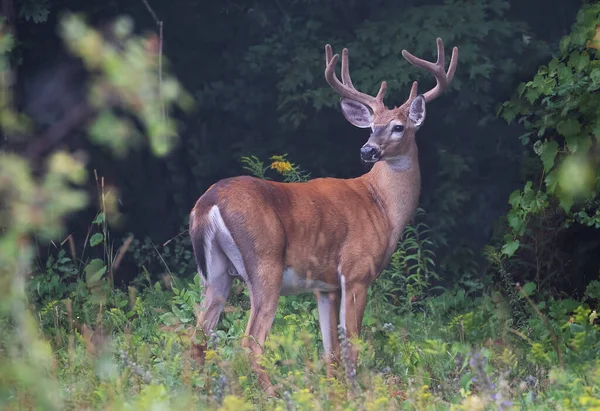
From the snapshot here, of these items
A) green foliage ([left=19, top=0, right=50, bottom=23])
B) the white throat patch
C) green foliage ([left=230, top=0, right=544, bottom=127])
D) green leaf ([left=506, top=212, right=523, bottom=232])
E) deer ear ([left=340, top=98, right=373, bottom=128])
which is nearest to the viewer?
green leaf ([left=506, top=212, right=523, bottom=232])

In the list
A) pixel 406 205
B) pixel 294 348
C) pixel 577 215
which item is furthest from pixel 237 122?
pixel 294 348

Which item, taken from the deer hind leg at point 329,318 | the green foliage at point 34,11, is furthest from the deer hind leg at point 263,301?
the green foliage at point 34,11

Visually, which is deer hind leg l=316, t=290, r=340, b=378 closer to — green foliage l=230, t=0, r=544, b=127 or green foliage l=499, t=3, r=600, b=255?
green foliage l=499, t=3, r=600, b=255

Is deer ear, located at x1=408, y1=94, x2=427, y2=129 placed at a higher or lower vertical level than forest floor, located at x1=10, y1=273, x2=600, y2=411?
higher

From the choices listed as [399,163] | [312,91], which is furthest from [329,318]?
[312,91]

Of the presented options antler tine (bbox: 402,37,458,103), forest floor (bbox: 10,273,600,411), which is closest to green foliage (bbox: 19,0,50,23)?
forest floor (bbox: 10,273,600,411)

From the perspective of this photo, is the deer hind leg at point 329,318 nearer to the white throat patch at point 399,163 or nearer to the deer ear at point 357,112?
the white throat patch at point 399,163

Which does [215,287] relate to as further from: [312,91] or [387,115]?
[312,91]

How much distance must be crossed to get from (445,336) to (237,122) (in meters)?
3.21

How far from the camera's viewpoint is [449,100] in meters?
8.41

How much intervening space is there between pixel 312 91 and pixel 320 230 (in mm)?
2496

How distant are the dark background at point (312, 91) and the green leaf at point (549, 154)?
2417mm

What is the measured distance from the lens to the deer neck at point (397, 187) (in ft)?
19.7

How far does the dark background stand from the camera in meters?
7.68
